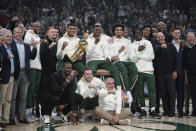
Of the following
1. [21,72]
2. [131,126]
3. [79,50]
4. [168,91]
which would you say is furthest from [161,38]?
[21,72]

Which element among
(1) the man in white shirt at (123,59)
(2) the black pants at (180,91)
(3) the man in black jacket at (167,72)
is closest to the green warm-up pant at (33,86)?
(1) the man in white shirt at (123,59)

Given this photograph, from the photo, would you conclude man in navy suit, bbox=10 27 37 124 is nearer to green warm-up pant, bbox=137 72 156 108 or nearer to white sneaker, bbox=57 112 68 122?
white sneaker, bbox=57 112 68 122

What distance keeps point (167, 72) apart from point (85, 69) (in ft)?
5.80

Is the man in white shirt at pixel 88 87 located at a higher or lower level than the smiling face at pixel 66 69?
lower

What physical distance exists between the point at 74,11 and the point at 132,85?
34.2ft

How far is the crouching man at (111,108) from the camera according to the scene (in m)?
7.02

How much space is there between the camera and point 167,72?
8.02 metres

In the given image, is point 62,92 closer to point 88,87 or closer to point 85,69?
point 88,87

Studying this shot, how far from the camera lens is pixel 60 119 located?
7418mm

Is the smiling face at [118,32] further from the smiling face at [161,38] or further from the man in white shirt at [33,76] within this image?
the man in white shirt at [33,76]

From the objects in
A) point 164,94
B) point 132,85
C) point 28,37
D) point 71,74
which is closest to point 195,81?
point 164,94

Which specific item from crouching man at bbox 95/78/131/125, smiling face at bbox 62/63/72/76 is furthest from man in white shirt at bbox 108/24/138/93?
smiling face at bbox 62/63/72/76

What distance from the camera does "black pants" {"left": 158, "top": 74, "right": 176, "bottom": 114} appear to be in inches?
315

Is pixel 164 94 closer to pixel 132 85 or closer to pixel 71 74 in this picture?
pixel 132 85
